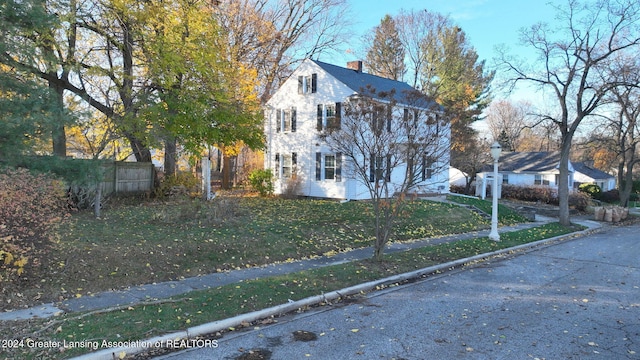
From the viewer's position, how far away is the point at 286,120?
2562cm

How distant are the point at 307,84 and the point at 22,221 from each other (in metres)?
19.5

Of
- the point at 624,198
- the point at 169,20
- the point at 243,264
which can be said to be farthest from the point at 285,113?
the point at 624,198

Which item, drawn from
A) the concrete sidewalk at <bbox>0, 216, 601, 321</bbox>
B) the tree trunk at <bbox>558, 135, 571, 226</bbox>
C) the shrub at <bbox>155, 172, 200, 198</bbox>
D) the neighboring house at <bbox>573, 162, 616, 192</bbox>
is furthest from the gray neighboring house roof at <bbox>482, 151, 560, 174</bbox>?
the concrete sidewalk at <bbox>0, 216, 601, 321</bbox>

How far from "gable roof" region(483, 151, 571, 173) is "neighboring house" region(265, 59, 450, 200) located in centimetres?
1848

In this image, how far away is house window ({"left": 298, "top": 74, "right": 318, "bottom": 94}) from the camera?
23828mm

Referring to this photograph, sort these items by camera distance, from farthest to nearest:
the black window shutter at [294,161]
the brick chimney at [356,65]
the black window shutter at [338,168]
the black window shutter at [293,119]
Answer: the brick chimney at [356,65]
the black window shutter at [293,119]
the black window shutter at [294,161]
the black window shutter at [338,168]

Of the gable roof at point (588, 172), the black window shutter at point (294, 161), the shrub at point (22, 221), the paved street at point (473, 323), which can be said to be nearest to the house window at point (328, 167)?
the black window shutter at point (294, 161)

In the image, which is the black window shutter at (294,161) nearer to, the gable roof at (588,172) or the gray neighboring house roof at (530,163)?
the gray neighboring house roof at (530,163)

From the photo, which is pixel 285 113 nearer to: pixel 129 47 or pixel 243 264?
pixel 129 47

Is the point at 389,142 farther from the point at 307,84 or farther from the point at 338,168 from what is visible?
the point at 307,84

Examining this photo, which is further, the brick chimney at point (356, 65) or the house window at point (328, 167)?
the brick chimney at point (356, 65)

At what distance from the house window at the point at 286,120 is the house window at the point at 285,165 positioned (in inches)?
63.5

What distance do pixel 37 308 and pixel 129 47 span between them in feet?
43.6

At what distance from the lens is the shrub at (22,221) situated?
19.4 ft
